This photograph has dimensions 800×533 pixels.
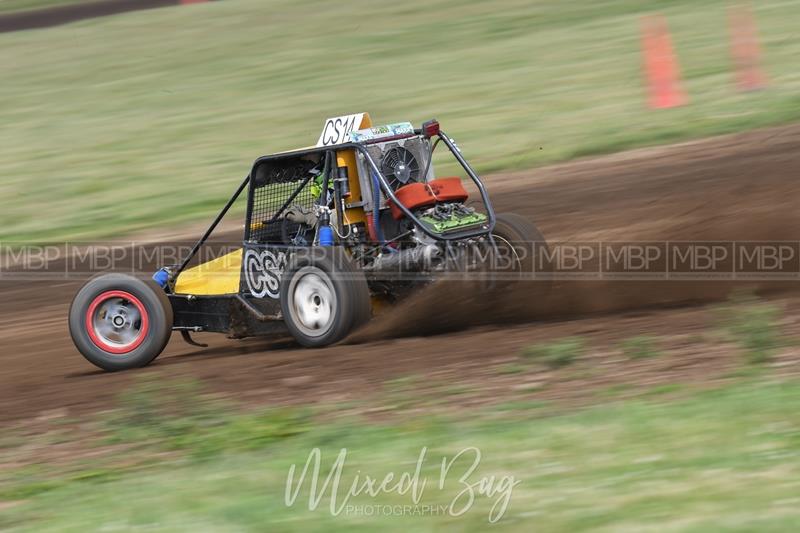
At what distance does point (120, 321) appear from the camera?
7680 mm

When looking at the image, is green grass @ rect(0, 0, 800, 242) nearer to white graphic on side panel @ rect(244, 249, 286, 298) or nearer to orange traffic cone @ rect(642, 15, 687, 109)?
orange traffic cone @ rect(642, 15, 687, 109)

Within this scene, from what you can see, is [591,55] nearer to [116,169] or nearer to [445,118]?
[445,118]

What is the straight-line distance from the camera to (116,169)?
1527cm

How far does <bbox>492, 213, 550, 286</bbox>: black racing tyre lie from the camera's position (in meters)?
7.49

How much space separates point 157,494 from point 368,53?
16106mm

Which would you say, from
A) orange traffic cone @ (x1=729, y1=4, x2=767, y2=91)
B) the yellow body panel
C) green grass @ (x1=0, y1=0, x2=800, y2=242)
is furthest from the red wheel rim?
orange traffic cone @ (x1=729, y1=4, x2=767, y2=91)

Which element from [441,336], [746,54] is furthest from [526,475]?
[746,54]

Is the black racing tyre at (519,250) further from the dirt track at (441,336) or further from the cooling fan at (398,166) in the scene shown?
the cooling fan at (398,166)

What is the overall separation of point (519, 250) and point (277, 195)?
167 cm

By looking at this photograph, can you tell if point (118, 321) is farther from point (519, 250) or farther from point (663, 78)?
point (663, 78)

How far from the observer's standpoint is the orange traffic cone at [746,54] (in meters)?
14.7

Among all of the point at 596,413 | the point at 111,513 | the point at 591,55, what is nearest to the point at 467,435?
the point at 596,413

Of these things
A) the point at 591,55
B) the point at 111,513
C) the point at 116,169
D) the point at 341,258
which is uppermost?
the point at 591,55

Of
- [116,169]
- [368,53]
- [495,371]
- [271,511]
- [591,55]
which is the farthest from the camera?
[368,53]
